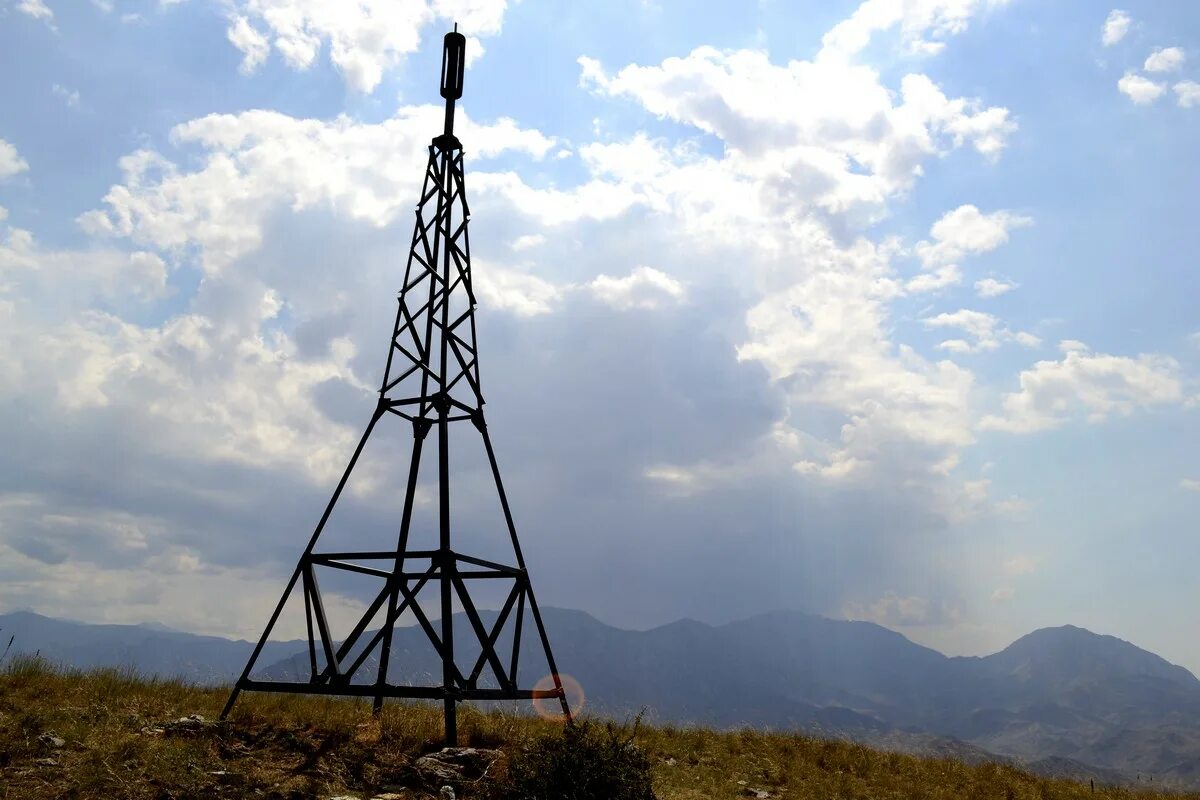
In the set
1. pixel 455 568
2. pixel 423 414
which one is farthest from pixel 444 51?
pixel 455 568

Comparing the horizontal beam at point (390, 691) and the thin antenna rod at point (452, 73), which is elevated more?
the thin antenna rod at point (452, 73)

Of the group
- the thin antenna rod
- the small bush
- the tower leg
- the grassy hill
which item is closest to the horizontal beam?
the tower leg

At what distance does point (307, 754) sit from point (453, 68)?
44.9 ft

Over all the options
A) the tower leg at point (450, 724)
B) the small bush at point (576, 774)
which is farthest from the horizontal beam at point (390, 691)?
the small bush at point (576, 774)

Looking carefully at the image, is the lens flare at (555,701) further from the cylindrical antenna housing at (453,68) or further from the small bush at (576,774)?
the cylindrical antenna housing at (453,68)

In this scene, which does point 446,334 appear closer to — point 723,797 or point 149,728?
point 149,728

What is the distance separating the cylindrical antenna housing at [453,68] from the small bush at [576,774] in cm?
1324

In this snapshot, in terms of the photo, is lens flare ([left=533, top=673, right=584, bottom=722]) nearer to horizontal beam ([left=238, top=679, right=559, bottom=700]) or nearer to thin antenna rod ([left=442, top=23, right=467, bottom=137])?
horizontal beam ([left=238, top=679, right=559, bottom=700])

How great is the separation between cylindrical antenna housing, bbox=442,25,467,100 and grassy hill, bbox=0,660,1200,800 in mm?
12689

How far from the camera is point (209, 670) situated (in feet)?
62.1

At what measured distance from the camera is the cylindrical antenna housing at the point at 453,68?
17703 millimetres

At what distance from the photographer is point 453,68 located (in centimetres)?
1773

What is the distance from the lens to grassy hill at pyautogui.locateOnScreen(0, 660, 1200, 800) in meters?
10.8

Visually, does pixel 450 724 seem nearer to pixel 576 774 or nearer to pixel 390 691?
pixel 390 691
